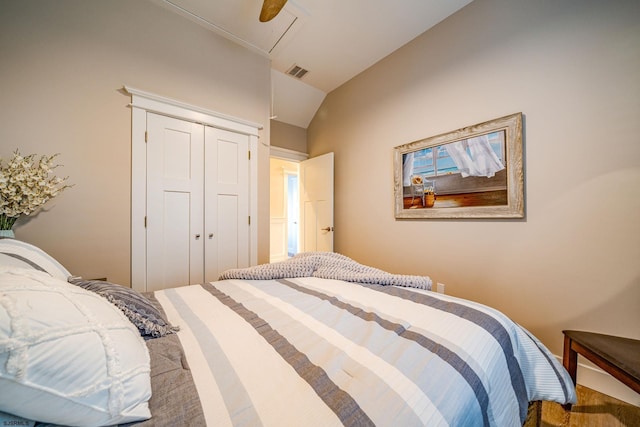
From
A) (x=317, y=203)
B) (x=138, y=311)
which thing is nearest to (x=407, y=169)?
(x=317, y=203)

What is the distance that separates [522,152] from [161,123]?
9.92ft

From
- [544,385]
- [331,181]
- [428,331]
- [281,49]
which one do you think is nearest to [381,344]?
[428,331]

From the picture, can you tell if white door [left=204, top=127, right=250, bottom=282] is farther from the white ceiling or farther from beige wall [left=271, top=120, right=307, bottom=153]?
beige wall [left=271, top=120, right=307, bottom=153]

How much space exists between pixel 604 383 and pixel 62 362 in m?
2.63

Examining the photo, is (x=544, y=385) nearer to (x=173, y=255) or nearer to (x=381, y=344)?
(x=381, y=344)

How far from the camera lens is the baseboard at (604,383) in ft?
4.48

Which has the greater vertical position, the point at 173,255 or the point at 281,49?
the point at 281,49

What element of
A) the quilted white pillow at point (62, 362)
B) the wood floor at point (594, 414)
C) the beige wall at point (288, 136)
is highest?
the beige wall at point (288, 136)

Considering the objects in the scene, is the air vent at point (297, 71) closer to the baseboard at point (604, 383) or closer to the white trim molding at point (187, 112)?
the white trim molding at point (187, 112)

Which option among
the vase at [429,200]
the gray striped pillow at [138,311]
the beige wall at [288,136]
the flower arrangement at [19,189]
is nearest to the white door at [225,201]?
the flower arrangement at [19,189]

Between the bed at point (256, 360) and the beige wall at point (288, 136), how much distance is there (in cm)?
299

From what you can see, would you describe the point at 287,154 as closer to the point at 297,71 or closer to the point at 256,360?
the point at 297,71

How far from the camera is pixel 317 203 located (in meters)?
3.58

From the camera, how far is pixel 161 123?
2.04 meters
